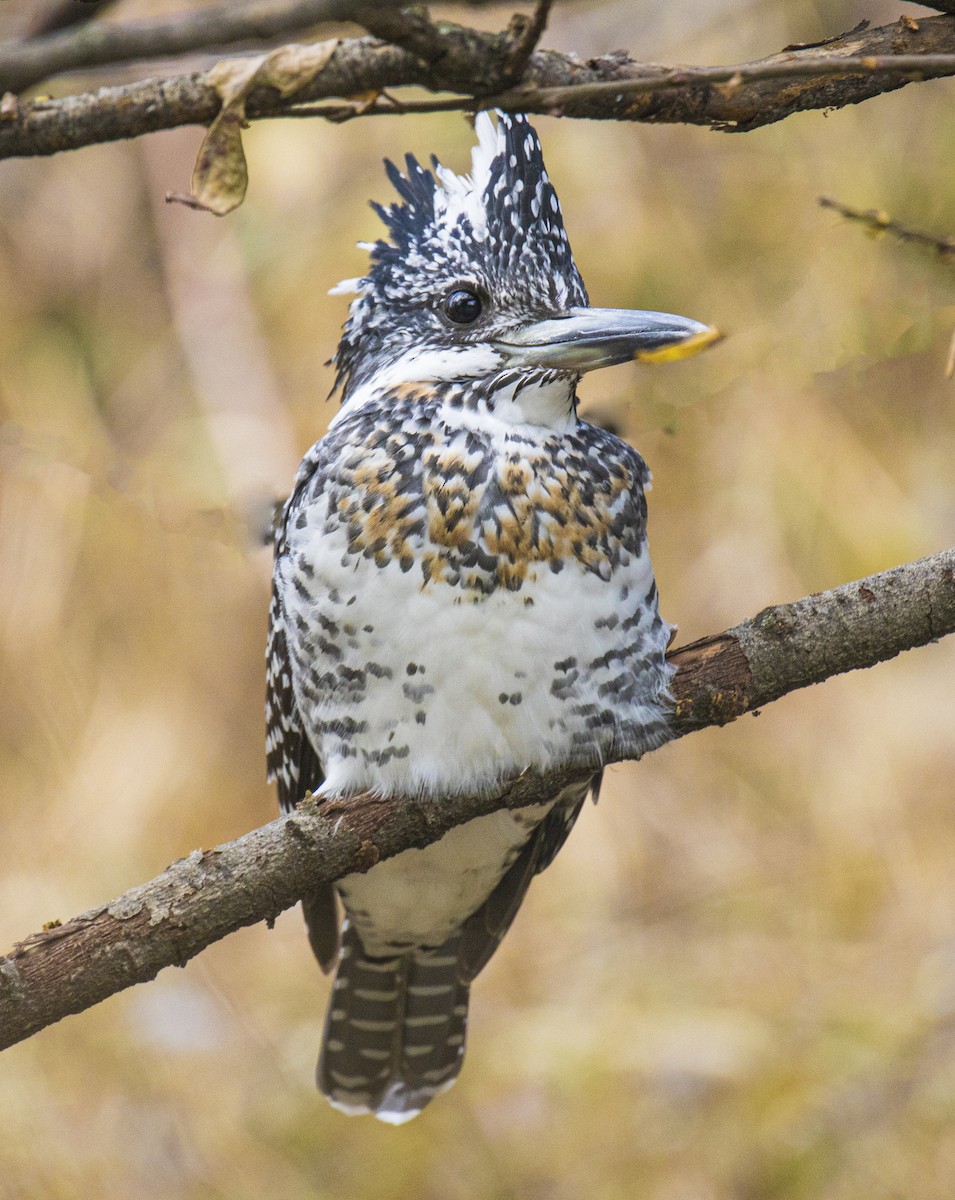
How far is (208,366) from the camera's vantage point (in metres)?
3.76

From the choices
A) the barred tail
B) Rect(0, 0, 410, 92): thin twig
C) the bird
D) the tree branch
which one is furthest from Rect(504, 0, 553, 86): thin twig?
the barred tail

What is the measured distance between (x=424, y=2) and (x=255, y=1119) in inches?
114

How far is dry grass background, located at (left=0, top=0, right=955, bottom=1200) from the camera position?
3420mm

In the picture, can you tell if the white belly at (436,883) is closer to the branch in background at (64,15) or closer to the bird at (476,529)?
the bird at (476,529)

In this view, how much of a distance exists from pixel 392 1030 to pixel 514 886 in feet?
1.44

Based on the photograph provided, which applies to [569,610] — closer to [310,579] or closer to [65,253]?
[310,579]

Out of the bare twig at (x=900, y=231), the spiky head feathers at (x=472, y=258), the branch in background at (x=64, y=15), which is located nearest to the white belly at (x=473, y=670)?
the spiky head feathers at (x=472, y=258)

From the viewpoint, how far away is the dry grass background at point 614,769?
11.2 feet

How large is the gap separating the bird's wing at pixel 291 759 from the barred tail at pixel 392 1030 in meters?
0.16

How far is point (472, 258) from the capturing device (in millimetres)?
2229

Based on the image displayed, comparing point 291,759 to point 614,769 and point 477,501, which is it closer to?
point 477,501

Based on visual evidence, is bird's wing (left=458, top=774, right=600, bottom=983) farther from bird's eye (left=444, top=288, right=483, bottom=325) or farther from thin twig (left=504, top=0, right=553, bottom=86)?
Result: thin twig (left=504, top=0, right=553, bottom=86)

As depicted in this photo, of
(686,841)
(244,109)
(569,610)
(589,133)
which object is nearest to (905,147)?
(589,133)

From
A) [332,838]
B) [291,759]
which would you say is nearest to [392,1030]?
[291,759]
